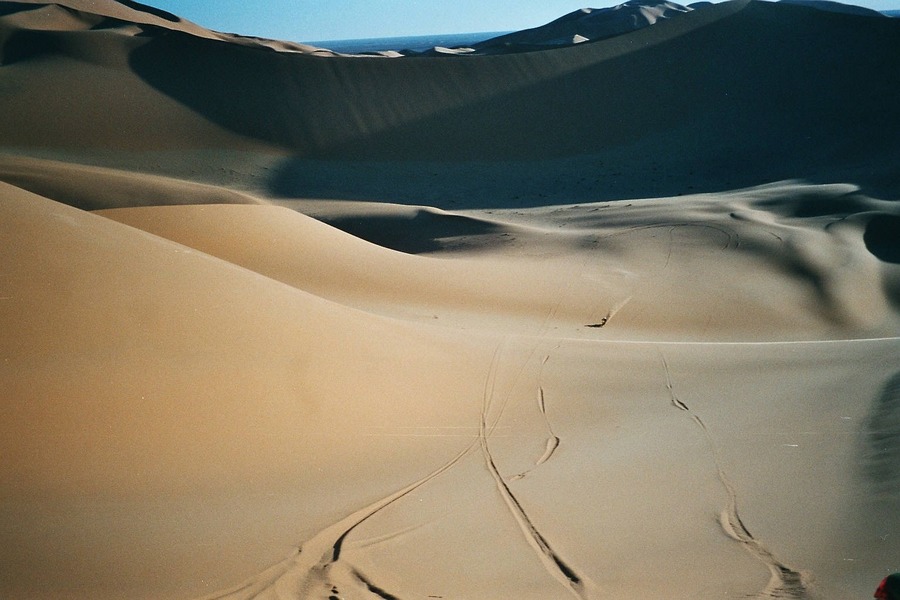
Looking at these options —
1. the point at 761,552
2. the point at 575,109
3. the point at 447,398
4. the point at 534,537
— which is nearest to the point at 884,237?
the point at 447,398

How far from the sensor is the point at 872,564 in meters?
3.87

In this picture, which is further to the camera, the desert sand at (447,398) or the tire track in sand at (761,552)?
the desert sand at (447,398)

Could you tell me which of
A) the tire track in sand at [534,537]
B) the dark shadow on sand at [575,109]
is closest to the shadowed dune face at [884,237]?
the dark shadow on sand at [575,109]

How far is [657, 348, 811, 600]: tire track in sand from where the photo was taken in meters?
3.74

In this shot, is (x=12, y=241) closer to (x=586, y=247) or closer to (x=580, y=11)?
(x=586, y=247)

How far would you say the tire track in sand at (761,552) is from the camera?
374 centimetres

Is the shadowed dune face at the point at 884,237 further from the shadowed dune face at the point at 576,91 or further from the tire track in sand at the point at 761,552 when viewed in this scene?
the shadowed dune face at the point at 576,91

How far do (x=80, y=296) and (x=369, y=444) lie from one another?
7.80ft

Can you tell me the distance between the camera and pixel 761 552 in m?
4.20

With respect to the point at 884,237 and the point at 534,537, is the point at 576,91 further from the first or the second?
the point at 534,537

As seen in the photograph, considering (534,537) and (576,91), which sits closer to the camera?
(534,537)

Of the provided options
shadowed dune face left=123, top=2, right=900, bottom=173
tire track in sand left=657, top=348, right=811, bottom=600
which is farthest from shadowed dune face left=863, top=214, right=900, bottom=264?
shadowed dune face left=123, top=2, right=900, bottom=173

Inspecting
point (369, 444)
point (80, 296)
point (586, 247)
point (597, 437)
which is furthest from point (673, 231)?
point (80, 296)

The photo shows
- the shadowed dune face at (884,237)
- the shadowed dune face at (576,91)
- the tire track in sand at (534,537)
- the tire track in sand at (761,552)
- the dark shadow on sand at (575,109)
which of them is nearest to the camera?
the tire track in sand at (761,552)
